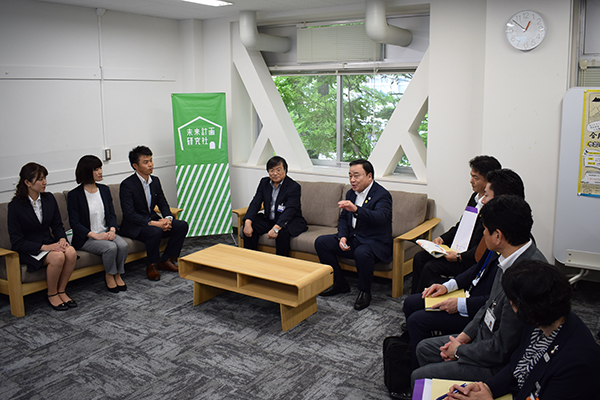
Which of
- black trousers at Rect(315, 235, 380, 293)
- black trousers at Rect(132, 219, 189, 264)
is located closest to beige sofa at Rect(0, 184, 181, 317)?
black trousers at Rect(132, 219, 189, 264)

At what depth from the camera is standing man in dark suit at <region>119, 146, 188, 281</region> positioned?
17.5ft

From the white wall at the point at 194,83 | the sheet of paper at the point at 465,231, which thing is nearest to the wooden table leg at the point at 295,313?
the sheet of paper at the point at 465,231

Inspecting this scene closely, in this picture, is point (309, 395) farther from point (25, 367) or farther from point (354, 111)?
point (354, 111)

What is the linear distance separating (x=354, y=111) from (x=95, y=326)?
403 centimetres

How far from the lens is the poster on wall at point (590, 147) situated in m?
4.36

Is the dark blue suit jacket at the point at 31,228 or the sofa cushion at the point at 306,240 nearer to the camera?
the dark blue suit jacket at the point at 31,228

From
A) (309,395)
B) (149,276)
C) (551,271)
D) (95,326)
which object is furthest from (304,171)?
(551,271)

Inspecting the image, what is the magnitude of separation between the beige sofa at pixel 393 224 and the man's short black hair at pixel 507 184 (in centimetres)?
139

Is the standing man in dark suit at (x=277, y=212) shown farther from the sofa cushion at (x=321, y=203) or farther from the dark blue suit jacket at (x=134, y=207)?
the dark blue suit jacket at (x=134, y=207)

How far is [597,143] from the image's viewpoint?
4379 mm

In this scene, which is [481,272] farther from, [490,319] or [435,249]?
[435,249]

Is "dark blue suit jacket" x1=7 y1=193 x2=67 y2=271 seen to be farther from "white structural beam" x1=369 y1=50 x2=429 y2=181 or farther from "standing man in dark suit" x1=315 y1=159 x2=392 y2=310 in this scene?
"white structural beam" x1=369 y1=50 x2=429 y2=181

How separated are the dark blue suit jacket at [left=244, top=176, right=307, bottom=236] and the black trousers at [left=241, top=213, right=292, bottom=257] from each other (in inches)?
2.0

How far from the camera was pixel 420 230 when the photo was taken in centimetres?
498
